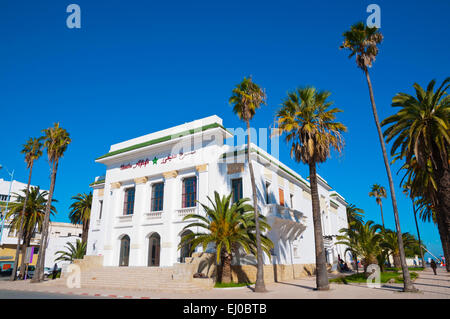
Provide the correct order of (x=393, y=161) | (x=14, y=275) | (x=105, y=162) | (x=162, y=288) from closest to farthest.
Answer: (x=162, y=288)
(x=393, y=161)
(x=14, y=275)
(x=105, y=162)

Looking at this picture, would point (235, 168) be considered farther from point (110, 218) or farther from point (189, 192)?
point (110, 218)

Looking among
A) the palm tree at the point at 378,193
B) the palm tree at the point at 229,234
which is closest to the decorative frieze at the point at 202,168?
the palm tree at the point at 229,234

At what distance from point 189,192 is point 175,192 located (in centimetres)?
133

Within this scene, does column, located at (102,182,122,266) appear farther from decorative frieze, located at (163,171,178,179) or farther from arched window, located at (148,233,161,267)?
decorative frieze, located at (163,171,178,179)

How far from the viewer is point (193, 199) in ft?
89.9

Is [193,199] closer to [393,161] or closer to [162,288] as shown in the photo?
[162,288]

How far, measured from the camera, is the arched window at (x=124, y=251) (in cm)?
3001

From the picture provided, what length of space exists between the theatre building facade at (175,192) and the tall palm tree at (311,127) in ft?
20.3

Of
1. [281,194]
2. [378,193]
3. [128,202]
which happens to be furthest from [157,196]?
[378,193]

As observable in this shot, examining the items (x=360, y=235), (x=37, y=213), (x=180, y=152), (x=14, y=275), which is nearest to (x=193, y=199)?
(x=180, y=152)

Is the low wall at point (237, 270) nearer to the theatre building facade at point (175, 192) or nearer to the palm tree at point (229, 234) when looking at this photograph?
the theatre building facade at point (175, 192)

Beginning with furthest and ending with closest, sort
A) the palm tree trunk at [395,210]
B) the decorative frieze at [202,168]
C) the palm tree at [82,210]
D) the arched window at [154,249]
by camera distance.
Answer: the palm tree at [82,210] → the arched window at [154,249] → the decorative frieze at [202,168] → the palm tree trunk at [395,210]

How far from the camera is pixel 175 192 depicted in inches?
Result: 1109

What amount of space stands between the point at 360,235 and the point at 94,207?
27.9 m
